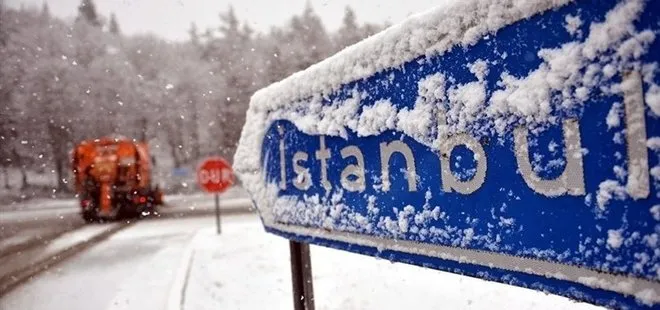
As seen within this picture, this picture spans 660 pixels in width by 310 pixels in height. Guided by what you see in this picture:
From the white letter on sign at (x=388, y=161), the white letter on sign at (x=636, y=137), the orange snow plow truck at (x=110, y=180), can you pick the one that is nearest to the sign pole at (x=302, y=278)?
the white letter on sign at (x=388, y=161)

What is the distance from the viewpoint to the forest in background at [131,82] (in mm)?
34969

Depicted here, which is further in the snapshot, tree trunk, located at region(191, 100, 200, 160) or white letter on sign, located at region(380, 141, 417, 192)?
tree trunk, located at region(191, 100, 200, 160)

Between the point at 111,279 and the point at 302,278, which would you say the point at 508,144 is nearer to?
the point at 302,278

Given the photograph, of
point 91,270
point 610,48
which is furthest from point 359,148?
point 91,270

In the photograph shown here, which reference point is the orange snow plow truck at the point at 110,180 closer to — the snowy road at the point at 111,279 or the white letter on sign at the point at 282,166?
the snowy road at the point at 111,279

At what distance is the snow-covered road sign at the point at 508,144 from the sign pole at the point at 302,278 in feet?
1.20

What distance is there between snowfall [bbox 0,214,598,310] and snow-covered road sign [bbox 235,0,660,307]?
2178mm

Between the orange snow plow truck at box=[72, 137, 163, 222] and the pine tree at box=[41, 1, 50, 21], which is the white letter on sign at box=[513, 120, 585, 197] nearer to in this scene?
the orange snow plow truck at box=[72, 137, 163, 222]

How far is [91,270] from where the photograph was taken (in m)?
7.77

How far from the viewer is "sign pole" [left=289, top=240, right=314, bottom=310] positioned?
162 centimetres

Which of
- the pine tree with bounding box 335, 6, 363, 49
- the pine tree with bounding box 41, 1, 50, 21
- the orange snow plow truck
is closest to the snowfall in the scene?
the orange snow plow truck

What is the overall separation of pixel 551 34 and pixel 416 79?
33cm

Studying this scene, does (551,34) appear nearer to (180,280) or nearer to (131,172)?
(180,280)

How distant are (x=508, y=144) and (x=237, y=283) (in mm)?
5309
